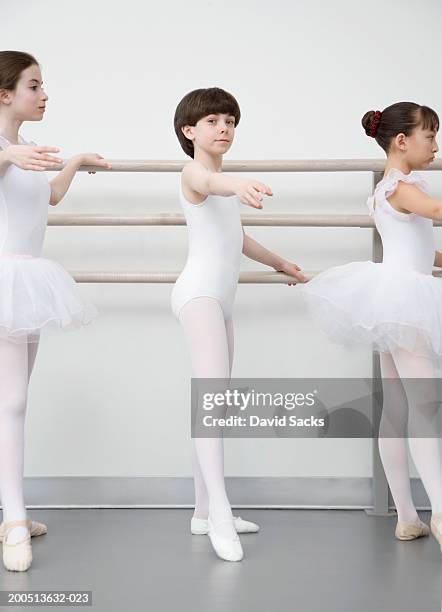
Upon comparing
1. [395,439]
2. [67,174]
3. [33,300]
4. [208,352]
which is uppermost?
[67,174]

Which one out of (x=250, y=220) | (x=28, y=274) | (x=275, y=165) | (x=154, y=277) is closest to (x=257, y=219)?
(x=250, y=220)

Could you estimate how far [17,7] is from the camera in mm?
2213

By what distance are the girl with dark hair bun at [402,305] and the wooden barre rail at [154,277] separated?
0.55 feet

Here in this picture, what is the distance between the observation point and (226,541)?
1.61 metres

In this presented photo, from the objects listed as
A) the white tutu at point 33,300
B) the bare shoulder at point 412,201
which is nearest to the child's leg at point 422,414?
the bare shoulder at point 412,201

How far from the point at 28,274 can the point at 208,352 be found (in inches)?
14.7

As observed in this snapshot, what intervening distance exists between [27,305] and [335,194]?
0.89 metres

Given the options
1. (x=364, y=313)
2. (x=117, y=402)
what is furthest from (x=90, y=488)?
(x=364, y=313)

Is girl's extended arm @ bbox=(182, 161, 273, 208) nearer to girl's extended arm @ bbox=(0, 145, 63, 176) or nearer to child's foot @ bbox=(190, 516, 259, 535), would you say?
girl's extended arm @ bbox=(0, 145, 63, 176)

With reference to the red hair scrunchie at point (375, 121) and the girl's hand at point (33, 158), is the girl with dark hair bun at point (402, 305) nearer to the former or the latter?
the red hair scrunchie at point (375, 121)

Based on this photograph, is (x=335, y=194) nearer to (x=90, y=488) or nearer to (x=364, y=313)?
(x=364, y=313)

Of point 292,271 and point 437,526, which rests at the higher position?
point 292,271

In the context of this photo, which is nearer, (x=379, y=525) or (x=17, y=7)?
(x=379, y=525)

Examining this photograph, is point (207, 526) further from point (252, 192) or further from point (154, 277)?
point (252, 192)
